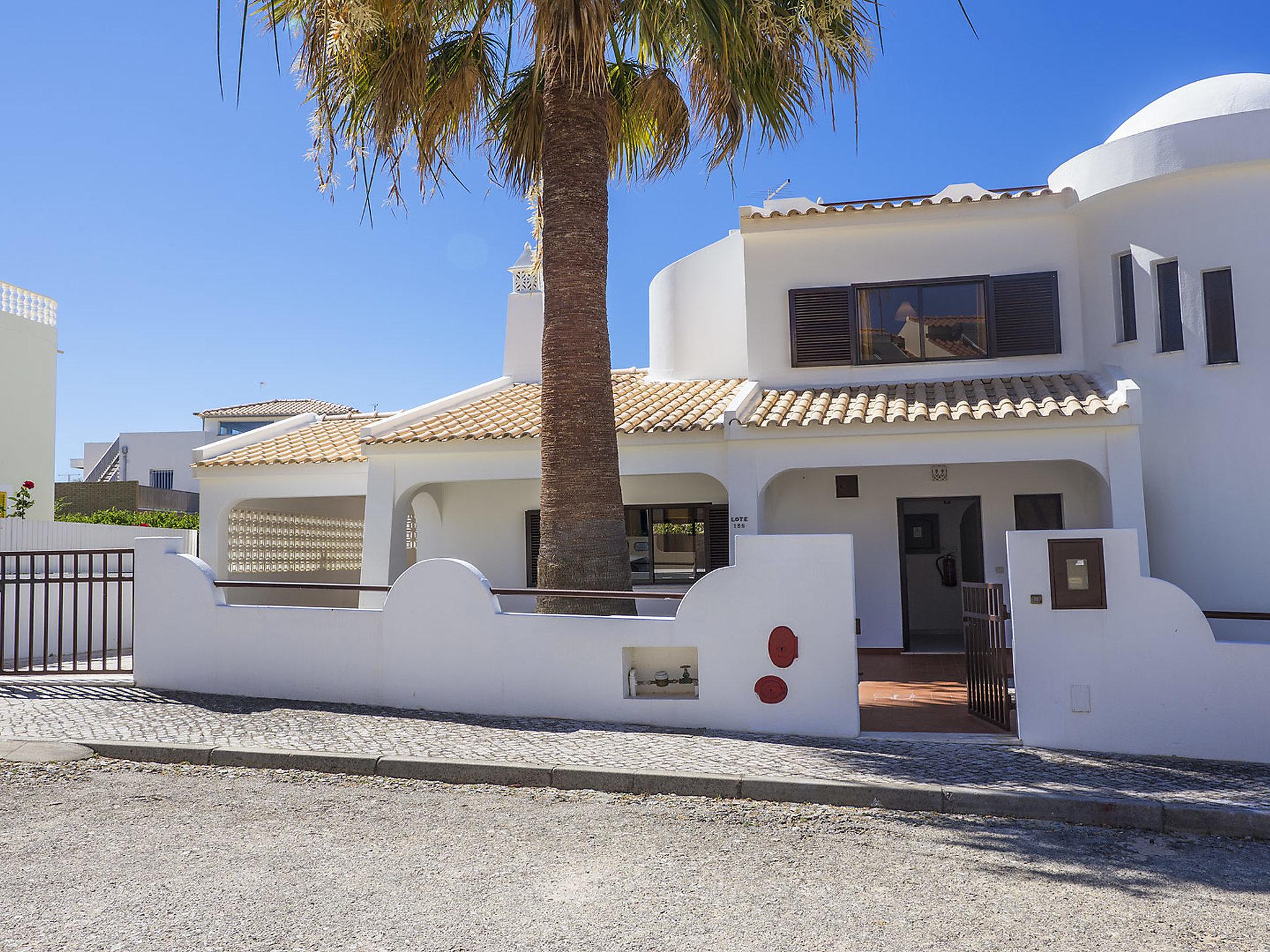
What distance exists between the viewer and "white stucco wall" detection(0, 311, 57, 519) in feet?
69.8

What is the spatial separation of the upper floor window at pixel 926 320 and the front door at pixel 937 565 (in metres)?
2.14

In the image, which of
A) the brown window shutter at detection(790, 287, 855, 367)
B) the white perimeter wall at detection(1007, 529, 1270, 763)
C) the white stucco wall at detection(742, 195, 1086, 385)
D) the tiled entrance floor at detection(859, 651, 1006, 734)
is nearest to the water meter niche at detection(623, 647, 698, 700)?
the tiled entrance floor at detection(859, 651, 1006, 734)

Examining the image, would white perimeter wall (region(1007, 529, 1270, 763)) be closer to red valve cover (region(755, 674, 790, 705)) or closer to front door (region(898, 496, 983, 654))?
red valve cover (region(755, 674, 790, 705))

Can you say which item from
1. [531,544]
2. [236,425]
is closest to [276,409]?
[236,425]

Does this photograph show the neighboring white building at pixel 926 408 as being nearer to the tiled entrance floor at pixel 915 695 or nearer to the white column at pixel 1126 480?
the white column at pixel 1126 480

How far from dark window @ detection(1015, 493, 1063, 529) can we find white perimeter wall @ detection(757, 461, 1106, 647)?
2.7 inches

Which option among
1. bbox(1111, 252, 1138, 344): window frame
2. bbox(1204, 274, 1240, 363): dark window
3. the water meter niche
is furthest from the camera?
bbox(1111, 252, 1138, 344): window frame

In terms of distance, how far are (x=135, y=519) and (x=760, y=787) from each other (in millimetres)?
24207

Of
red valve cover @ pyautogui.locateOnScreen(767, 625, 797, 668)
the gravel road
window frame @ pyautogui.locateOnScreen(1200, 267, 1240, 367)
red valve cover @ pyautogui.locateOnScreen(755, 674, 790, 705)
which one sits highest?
window frame @ pyautogui.locateOnScreen(1200, 267, 1240, 367)

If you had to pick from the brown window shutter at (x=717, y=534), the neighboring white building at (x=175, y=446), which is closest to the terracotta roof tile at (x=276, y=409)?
the neighboring white building at (x=175, y=446)

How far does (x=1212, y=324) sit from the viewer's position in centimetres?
1160

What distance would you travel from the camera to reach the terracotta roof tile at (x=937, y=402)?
11047mm

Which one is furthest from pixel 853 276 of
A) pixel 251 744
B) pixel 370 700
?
pixel 251 744

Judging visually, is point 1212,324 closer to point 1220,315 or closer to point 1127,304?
point 1220,315
